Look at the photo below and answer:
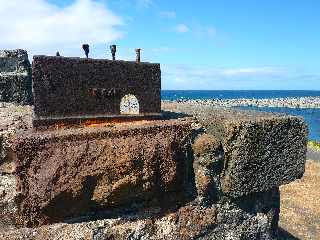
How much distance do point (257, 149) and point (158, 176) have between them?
1.75ft

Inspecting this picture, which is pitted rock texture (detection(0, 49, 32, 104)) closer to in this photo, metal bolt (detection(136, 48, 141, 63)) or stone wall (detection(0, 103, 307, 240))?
metal bolt (detection(136, 48, 141, 63))

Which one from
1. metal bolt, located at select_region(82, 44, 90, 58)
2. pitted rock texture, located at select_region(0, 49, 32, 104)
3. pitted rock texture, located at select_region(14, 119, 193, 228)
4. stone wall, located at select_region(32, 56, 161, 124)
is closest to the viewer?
pitted rock texture, located at select_region(14, 119, 193, 228)

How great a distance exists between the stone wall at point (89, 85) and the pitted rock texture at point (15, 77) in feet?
5.70

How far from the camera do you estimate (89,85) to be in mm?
1839

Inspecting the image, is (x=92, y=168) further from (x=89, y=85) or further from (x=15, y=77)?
(x=15, y=77)

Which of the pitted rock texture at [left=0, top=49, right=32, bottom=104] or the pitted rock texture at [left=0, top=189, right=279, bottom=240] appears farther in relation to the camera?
the pitted rock texture at [left=0, top=49, right=32, bottom=104]

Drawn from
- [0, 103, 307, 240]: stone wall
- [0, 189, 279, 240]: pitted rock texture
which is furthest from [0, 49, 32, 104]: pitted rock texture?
[0, 189, 279, 240]: pitted rock texture

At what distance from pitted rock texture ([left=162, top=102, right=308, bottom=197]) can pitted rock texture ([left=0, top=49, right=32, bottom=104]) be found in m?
1.93

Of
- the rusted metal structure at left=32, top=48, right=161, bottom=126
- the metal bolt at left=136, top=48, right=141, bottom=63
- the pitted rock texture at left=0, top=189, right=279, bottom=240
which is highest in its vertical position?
the metal bolt at left=136, top=48, right=141, bottom=63

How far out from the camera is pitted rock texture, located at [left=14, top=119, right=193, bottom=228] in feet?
5.06

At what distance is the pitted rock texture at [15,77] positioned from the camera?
3.44m

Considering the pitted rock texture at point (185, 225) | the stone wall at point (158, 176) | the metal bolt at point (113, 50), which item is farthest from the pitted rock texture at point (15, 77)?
the pitted rock texture at point (185, 225)

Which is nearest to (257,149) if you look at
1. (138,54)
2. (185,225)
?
(185,225)

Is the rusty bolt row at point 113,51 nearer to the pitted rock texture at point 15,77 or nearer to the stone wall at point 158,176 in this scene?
the stone wall at point 158,176
